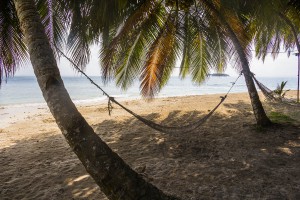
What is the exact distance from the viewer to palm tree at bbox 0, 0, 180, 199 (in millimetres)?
2207

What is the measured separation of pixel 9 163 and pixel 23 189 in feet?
4.59

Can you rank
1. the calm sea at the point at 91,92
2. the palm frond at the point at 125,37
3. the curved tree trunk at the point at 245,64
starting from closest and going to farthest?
the curved tree trunk at the point at 245,64 → the palm frond at the point at 125,37 → the calm sea at the point at 91,92

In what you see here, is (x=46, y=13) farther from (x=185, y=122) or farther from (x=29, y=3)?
(x=185, y=122)

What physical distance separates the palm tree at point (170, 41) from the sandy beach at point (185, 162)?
96 centimetres

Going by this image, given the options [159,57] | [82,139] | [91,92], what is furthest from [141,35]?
[91,92]

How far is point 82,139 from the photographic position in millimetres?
2264

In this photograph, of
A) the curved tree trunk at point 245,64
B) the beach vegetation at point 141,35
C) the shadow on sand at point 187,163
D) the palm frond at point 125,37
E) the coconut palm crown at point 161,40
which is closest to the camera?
the shadow on sand at point 187,163

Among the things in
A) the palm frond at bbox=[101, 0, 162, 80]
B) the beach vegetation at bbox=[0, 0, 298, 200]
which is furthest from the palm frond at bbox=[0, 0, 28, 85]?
the palm frond at bbox=[101, 0, 162, 80]

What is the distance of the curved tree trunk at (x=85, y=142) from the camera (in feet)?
7.23

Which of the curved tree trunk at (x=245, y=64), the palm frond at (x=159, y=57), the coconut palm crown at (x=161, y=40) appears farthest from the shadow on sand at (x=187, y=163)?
the coconut palm crown at (x=161, y=40)

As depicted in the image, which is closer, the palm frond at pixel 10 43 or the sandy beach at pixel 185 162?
the sandy beach at pixel 185 162

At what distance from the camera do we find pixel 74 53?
453 centimetres

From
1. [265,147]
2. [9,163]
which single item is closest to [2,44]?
[9,163]

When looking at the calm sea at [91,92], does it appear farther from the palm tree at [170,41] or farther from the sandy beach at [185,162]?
the sandy beach at [185,162]
